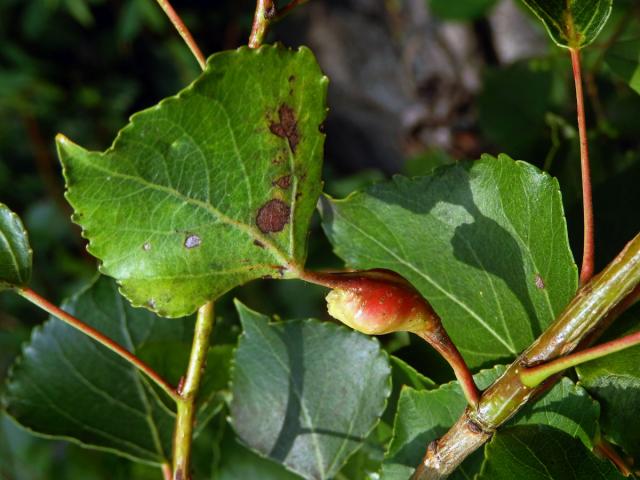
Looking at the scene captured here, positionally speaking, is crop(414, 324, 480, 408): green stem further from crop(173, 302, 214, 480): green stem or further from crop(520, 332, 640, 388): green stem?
crop(173, 302, 214, 480): green stem

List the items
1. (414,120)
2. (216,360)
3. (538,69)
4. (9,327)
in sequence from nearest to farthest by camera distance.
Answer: (216,360) → (538,69) → (414,120) → (9,327)

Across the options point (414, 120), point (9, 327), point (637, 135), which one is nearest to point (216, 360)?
point (637, 135)

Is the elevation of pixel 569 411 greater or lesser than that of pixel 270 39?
lesser

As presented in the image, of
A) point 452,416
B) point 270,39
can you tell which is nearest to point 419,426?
point 452,416

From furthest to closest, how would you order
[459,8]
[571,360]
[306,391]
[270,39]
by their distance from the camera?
[270,39] < [459,8] < [306,391] < [571,360]

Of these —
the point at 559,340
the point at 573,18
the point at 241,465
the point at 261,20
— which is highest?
the point at 261,20

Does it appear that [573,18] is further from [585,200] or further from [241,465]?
[241,465]

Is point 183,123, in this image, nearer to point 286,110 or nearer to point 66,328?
A: point 286,110
